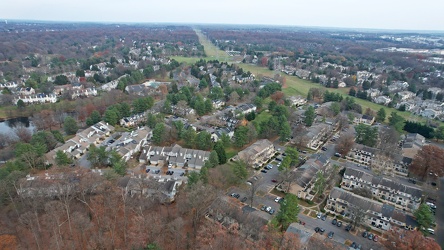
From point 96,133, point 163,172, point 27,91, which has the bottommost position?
point 163,172

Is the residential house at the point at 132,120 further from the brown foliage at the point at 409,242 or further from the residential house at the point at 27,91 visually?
the brown foliage at the point at 409,242

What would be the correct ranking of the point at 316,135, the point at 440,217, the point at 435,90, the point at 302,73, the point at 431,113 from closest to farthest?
the point at 440,217 < the point at 316,135 < the point at 431,113 < the point at 435,90 < the point at 302,73

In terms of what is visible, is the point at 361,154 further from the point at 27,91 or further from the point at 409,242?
the point at 27,91

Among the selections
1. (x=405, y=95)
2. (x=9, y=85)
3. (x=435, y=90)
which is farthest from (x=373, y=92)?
(x=9, y=85)

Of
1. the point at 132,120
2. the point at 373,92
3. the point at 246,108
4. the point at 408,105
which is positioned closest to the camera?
the point at 132,120

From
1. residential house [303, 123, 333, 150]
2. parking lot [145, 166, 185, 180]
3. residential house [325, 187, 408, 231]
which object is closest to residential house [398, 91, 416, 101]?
residential house [303, 123, 333, 150]

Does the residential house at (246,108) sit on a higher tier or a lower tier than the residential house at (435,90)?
lower

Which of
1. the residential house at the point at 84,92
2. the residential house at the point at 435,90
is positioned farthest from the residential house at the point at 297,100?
the residential house at the point at 84,92
